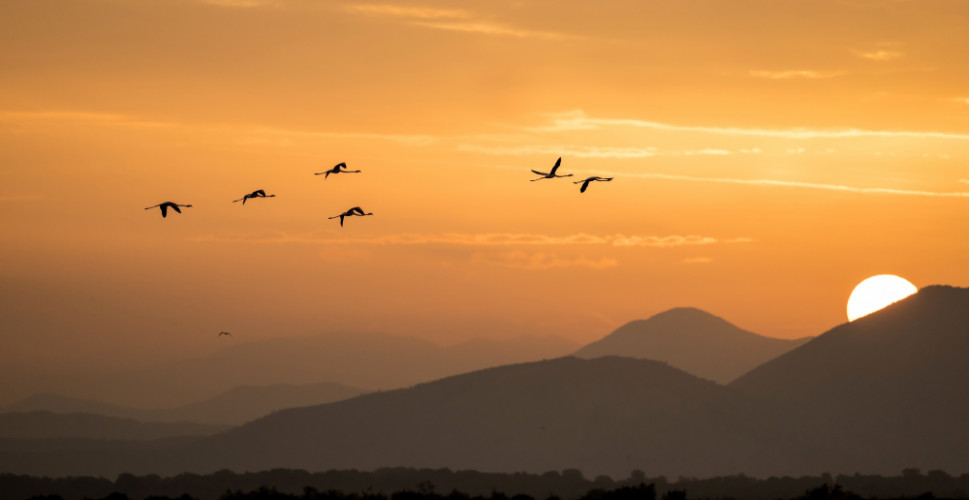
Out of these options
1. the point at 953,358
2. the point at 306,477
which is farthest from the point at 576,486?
the point at 953,358

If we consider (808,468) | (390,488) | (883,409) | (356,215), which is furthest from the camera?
(883,409)

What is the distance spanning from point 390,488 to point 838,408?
10163 cm

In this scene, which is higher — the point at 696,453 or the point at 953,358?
the point at 953,358

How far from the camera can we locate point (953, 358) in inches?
7771

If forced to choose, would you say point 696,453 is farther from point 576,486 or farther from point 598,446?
point 576,486

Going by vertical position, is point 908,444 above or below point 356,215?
Answer: above

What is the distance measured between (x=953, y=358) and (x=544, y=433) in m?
70.6

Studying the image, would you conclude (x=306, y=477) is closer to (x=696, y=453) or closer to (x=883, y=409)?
(x=696, y=453)

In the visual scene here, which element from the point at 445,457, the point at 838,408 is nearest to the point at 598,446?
the point at 445,457

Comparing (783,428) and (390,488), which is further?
(783,428)

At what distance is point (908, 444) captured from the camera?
181m

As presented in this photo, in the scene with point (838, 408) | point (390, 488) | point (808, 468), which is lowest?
point (390, 488)

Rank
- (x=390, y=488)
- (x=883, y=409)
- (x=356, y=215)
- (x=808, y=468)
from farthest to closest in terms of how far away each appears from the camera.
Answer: (x=883, y=409) < (x=808, y=468) < (x=390, y=488) < (x=356, y=215)

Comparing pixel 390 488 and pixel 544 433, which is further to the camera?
pixel 544 433
